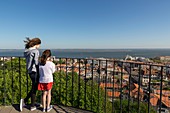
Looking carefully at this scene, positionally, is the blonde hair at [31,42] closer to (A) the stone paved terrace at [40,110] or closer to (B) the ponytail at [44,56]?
(B) the ponytail at [44,56]

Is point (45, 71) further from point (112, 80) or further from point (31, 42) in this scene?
point (112, 80)

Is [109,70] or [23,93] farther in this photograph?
[23,93]

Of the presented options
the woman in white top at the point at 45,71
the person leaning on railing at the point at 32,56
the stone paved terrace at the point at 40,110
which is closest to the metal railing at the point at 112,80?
the stone paved terrace at the point at 40,110

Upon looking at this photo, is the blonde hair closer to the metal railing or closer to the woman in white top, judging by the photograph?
the woman in white top

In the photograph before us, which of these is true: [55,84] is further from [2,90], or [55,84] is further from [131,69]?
[131,69]

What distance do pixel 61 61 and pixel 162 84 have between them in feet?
8.52

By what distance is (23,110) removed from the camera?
3.69 metres

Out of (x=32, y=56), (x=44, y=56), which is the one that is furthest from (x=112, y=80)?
(x=32, y=56)

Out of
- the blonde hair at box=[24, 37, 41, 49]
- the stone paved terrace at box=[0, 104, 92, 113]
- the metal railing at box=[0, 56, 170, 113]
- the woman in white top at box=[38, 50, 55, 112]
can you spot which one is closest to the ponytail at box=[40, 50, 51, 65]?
the woman in white top at box=[38, 50, 55, 112]

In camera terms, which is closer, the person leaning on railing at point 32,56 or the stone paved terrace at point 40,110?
the person leaning on railing at point 32,56

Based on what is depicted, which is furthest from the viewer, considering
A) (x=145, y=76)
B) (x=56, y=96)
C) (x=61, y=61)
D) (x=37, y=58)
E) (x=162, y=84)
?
(x=56, y=96)

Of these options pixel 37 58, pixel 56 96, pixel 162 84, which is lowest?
pixel 56 96

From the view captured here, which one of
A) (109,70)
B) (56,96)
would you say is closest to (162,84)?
(109,70)

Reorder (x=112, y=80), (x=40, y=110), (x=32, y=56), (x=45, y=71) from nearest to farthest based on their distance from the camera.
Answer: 1. (x=32, y=56)
2. (x=45, y=71)
3. (x=40, y=110)
4. (x=112, y=80)
